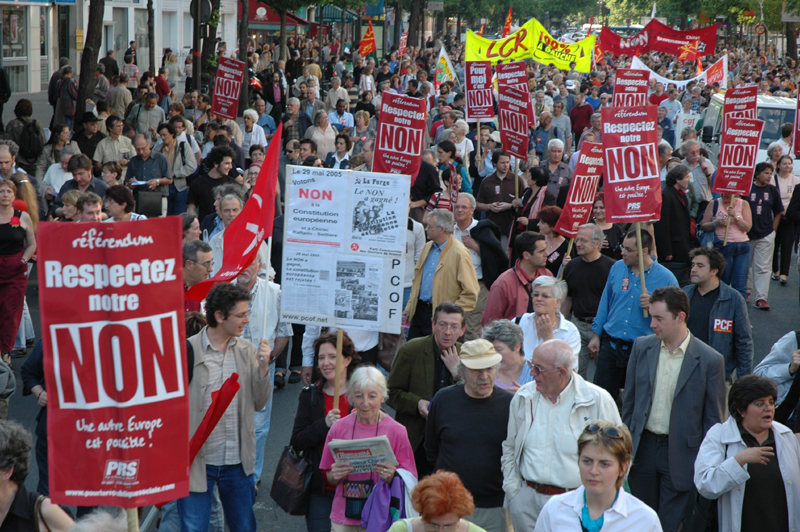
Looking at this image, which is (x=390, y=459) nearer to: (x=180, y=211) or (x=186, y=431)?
(x=186, y=431)

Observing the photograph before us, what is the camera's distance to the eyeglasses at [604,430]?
13.8ft

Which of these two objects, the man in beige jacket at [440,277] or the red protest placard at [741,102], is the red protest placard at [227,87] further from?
the man in beige jacket at [440,277]

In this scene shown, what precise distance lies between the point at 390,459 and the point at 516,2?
8498 centimetres

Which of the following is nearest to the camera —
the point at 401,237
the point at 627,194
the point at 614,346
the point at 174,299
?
the point at 174,299

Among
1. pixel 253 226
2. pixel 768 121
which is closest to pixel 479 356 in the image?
pixel 253 226

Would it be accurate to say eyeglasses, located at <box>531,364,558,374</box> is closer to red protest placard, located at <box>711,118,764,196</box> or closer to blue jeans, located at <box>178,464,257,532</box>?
blue jeans, located at <box>178,464,257,532</box>

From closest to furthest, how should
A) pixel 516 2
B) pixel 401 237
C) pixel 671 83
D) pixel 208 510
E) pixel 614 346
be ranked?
pixel 208 510 < pixel 401 237 < pixel 614 346 < pixel 671 83 < pixel 516 2

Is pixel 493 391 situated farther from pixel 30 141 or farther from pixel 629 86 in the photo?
pixel 30 141

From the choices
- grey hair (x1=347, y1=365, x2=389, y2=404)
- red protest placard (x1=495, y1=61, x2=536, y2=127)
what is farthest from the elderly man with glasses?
red protest placard (x1=495, y1=61, x2=536, y2=127)

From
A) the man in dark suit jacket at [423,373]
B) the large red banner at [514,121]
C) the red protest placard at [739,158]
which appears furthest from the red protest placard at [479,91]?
the man in dark suit jacket at [423,373]

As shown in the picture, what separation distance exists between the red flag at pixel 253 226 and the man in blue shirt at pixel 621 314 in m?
3.13

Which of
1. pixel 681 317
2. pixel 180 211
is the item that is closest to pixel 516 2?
pixel 180 211

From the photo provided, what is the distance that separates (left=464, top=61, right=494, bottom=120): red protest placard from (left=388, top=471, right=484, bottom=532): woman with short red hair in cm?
1194

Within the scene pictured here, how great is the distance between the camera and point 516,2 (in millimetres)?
85562
